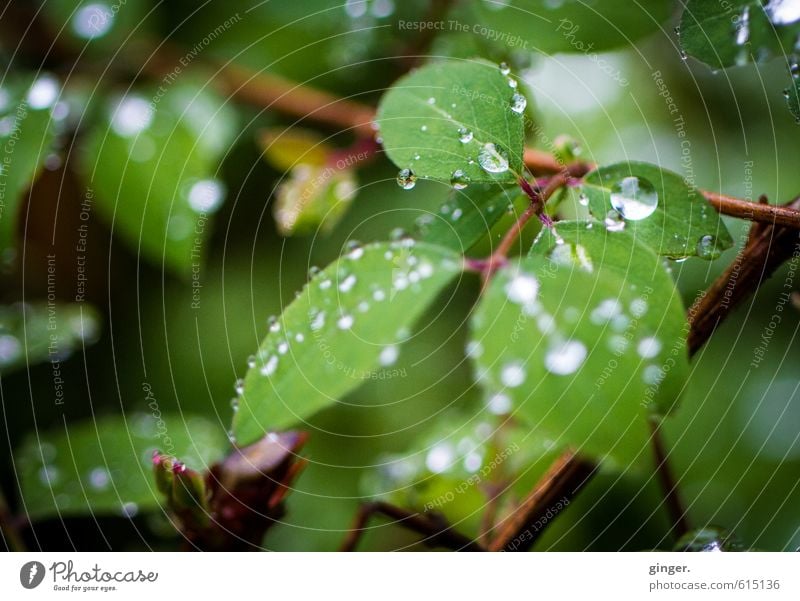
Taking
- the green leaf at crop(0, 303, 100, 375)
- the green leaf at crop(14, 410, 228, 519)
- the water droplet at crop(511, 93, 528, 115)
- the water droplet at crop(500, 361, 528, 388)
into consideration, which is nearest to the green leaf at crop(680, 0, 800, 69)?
the water droplet at crop(511, 93, 528, 115)

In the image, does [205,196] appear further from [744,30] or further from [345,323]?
[744,30]

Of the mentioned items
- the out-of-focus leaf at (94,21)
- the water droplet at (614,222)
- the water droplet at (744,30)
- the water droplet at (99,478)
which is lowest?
the water droplet at (99,478)

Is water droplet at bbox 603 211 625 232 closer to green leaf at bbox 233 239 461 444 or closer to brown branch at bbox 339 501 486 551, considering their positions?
green leaf at bbox 233 239 461 444

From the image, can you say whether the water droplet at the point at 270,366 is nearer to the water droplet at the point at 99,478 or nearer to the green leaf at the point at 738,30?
the water droplet at the point at 99,478

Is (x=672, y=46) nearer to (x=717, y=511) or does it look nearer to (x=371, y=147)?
(x=371, y=147)

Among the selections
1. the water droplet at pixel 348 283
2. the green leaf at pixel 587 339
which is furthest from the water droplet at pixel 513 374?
the water droplet at pixel 348 283

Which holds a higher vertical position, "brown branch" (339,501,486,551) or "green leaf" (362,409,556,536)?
"green leaf" (362,409,556,536)
